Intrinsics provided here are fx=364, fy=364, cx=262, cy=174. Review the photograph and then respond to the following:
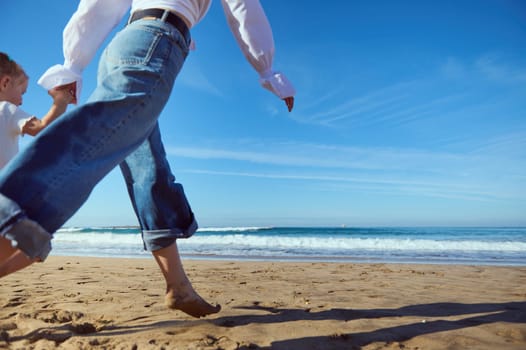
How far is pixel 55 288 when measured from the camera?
3518mm

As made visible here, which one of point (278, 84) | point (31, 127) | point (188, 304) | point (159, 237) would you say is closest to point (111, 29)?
point (31, 127)

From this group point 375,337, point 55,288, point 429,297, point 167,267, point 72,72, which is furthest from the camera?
point 55,288

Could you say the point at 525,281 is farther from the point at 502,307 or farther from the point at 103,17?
the point at 103,17

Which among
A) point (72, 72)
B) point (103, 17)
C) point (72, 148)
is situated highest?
point (103, 17)

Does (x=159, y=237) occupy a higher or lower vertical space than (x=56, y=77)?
lower

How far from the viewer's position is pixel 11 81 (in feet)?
7.45

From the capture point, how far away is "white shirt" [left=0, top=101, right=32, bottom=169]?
83.4 inches

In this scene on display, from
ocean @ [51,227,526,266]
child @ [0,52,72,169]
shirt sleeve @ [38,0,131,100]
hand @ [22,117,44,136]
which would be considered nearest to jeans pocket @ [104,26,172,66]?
shirt sleeve @ [38,0,131,100]

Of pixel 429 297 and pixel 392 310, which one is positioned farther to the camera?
pixel 429 297

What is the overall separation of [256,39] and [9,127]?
60.7 inches

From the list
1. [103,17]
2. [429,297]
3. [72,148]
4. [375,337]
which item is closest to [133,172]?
[103,17]

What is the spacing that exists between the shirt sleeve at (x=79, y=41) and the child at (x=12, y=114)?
0.55 ft

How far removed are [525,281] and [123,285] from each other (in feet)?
15.6

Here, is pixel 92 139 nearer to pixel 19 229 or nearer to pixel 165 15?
pixel 19 229
